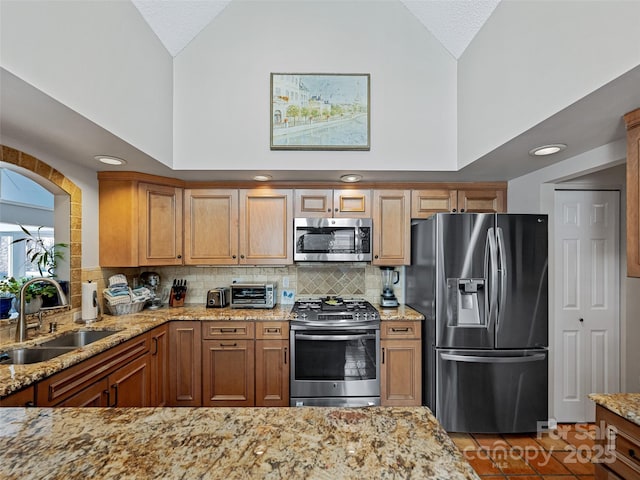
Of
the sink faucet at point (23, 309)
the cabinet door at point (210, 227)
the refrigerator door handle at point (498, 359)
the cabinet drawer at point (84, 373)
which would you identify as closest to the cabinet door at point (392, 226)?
the refrigerator door handle at point (498, 359)

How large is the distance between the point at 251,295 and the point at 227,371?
2.26 feet

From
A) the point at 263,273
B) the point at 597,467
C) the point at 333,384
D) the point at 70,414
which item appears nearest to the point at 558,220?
the point at 597,467

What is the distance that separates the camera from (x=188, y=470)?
2.53 ft

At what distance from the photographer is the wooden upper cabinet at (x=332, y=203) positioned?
3.02 m

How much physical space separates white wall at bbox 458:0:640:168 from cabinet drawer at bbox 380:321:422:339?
141 centimetres

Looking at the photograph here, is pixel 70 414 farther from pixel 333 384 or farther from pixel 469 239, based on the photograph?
pixel 469 239

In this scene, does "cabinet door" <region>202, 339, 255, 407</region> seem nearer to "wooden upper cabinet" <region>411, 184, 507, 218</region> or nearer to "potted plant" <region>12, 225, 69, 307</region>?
"potted plant" <region>12, 225, 69, 307</region>

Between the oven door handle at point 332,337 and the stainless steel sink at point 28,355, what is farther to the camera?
the oven door handle at point 332,337

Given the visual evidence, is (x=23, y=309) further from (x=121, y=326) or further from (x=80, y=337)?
(x=121, y=326)

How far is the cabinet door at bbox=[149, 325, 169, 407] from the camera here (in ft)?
8.14

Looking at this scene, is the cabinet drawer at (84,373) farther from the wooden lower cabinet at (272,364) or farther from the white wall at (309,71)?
the white wall at (309,71)

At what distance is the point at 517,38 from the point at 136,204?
304 cm

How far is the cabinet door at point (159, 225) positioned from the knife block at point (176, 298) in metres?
0.37

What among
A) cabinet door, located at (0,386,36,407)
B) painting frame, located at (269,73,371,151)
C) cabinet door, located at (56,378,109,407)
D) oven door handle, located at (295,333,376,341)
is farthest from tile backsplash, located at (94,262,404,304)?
cabinet door, located at (0,386,36,407)
